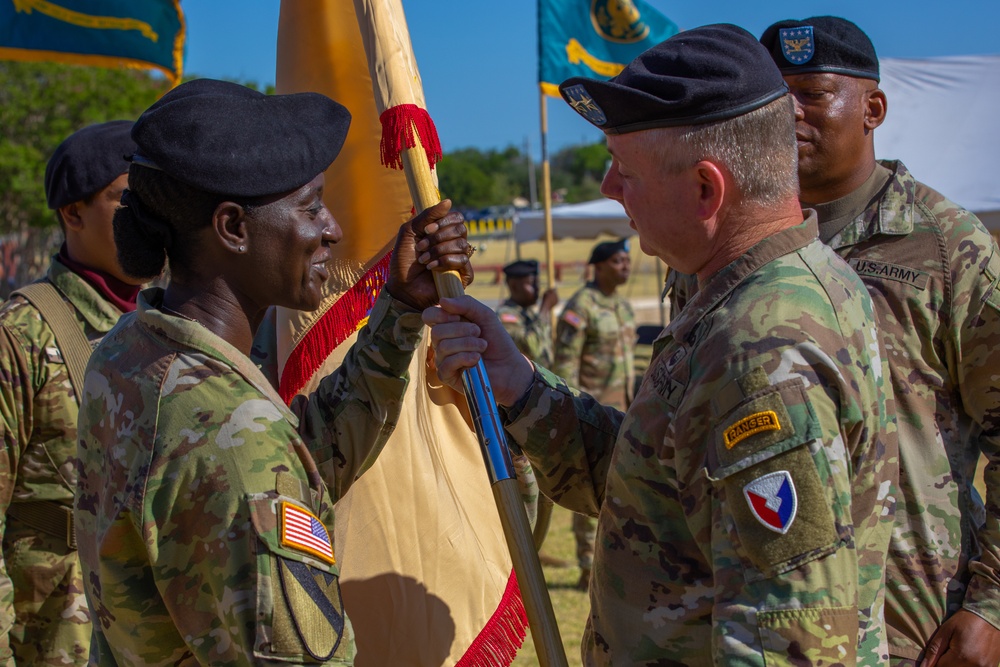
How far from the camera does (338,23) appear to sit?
2.89m

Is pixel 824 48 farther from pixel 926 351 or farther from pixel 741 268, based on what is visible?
pixel 741 268

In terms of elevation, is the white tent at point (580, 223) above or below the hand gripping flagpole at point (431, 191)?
above

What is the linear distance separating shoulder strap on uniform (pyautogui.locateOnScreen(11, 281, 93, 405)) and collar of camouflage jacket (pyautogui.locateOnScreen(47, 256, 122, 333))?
31mm

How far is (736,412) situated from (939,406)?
123 centimetres

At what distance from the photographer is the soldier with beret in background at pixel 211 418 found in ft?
5.24

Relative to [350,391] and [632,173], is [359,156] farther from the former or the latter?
[632,173]

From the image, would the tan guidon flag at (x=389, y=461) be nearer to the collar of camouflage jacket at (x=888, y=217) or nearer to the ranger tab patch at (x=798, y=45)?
the ranger tab patch at (x=798, y=45)

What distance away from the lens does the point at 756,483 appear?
1.52m

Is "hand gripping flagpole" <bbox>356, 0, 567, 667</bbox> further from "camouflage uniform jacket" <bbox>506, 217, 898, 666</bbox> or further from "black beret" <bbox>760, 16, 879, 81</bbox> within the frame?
"black beret" <bbox>760, 16, 879, 81</bbox>

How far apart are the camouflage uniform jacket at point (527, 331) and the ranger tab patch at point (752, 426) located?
698 centimetres

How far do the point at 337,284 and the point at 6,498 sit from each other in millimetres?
1344

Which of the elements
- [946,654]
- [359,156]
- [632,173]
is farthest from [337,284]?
[946,654]

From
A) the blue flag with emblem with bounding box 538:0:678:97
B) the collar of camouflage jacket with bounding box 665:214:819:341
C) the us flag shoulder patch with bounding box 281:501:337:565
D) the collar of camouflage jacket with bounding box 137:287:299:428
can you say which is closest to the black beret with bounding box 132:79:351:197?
the collar of camouflage jacket with bounding box 137:287:299:428

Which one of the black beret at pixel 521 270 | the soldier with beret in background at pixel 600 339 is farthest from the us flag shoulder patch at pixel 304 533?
the black beret at pixel 521 270
